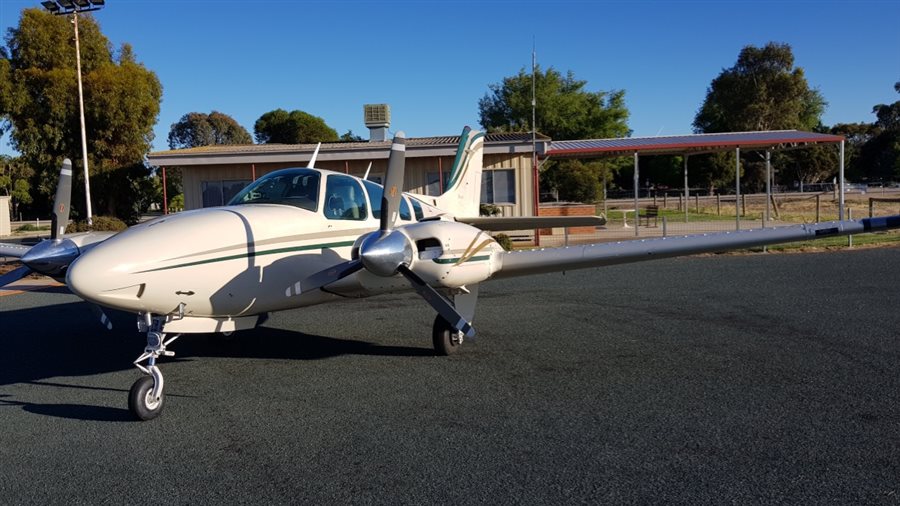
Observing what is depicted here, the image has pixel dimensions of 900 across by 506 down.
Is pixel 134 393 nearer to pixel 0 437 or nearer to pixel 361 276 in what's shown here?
pixel 0 437

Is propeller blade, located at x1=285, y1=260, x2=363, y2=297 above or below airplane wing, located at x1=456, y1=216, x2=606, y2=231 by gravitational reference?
below

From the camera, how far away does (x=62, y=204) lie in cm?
823

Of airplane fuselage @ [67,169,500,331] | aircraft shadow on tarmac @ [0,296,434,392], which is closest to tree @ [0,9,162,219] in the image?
aircraft shadow on tarmac @ [0,296,434,392]

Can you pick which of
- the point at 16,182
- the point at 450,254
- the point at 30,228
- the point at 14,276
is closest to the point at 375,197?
the point at 450,254

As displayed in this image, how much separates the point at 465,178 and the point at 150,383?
26.2ft

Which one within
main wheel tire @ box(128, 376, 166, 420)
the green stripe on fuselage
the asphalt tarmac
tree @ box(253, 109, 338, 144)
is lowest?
the asphalt tarmac

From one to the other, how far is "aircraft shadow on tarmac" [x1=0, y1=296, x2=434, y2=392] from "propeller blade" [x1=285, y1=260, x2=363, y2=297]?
5.84 ft

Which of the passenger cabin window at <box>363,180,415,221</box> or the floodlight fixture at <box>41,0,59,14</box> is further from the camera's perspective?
the floodlight fixture at <box>41,0,59,14</box>

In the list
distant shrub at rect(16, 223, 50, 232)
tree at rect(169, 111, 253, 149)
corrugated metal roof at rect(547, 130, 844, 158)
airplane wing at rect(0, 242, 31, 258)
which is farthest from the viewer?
tree at rect(169, 111, 253, 149)

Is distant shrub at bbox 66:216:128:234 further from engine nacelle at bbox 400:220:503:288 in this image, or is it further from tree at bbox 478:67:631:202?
tree at bbox 478:67:631:202

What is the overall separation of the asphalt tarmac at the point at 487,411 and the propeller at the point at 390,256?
933 millimetres

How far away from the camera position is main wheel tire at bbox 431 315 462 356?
863cm

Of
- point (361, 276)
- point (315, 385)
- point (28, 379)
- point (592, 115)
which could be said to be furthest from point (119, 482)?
point (592, 115)

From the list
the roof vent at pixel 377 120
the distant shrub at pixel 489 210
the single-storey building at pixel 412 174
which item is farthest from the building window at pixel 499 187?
the roof vent at pixel 377 120
